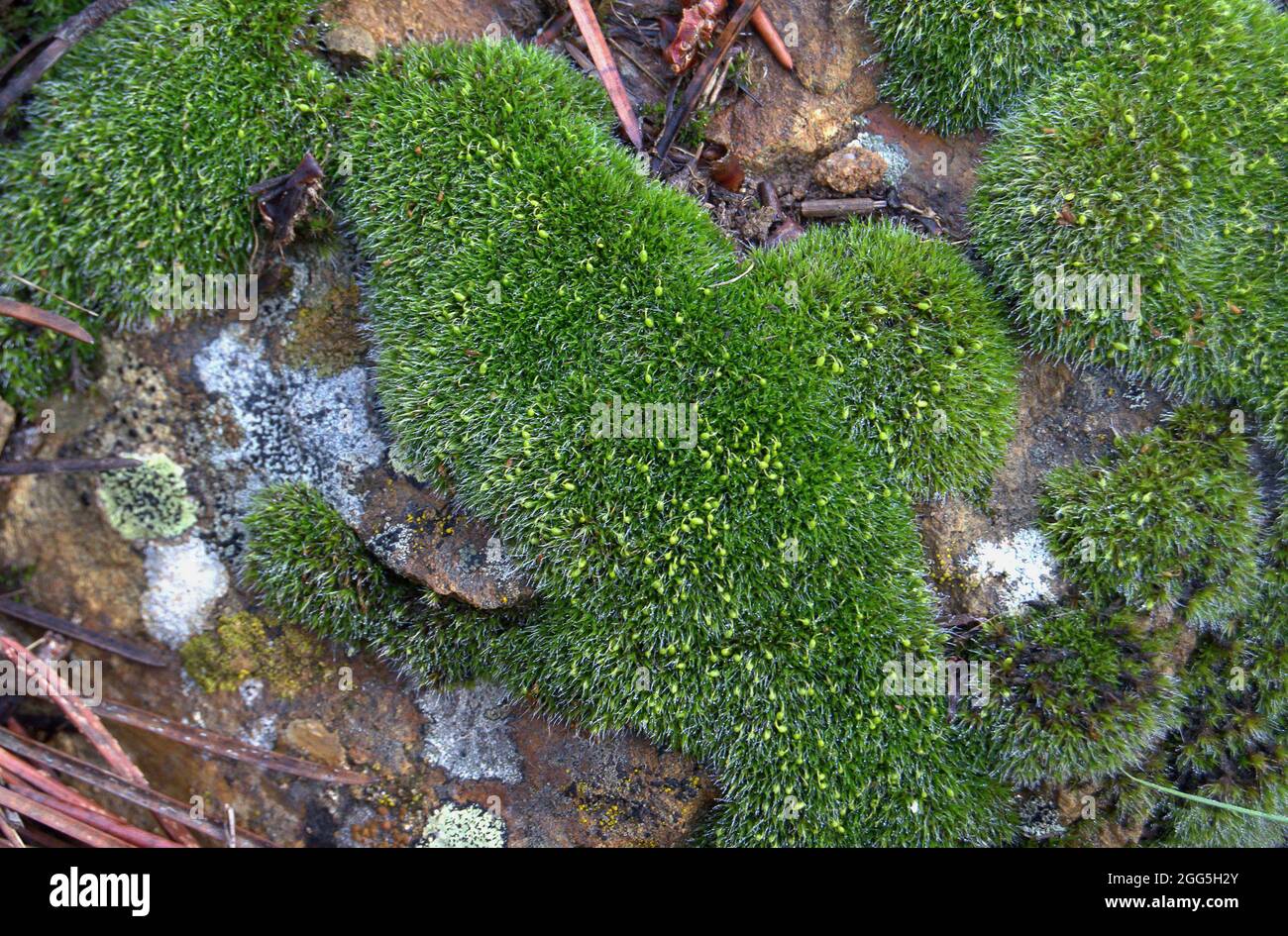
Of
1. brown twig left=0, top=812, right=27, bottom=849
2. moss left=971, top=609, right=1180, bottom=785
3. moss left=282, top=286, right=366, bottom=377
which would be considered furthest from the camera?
moss left=282, top=286, right=366, bottom=377

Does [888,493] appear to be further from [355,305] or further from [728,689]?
[355,305]

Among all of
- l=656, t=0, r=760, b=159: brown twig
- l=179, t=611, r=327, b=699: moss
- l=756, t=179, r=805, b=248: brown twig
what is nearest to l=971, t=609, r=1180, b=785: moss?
l=756, t=179, r=805, b=248: brown twig

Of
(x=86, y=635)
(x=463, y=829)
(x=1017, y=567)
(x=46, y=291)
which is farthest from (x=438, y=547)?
(x=1017, y=567)

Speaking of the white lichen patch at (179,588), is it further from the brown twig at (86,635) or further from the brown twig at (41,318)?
the brown twig at (41,318)

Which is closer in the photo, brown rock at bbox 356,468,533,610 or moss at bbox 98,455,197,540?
brown rock at bbox 356,468,533,610

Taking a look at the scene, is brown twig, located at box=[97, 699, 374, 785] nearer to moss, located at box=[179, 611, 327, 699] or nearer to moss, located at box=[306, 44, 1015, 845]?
moss, located at box=[179, 611, 327, 699]

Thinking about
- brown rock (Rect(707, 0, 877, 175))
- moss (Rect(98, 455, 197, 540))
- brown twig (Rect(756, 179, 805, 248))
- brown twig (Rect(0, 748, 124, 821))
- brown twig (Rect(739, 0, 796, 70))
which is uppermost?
brown twig (Rect(739, 0, 796, 70))

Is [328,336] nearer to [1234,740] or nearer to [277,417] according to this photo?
[277,417]
